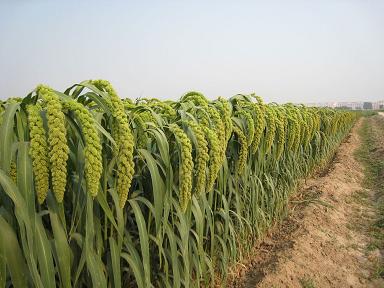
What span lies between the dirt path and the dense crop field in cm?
78

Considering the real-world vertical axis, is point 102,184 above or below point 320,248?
above

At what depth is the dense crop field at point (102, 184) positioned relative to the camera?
1.13m

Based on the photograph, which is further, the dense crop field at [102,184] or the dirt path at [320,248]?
the dirt path at [320,248]

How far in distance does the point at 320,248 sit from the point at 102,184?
10.7 ft

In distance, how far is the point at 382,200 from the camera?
6.17 metres

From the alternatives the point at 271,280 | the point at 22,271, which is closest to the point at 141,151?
the point at 22,271

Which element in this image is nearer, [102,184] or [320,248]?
[102,184]

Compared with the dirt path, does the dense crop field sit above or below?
above

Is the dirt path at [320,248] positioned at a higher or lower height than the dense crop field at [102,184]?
lower

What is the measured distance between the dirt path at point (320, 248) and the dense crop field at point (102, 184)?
776 mm

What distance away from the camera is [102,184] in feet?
4.85

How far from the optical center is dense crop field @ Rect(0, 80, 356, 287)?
1.13m

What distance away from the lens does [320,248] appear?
3.95 meters

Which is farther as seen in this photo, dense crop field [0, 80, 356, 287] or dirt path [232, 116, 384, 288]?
dirt path [232, 116, 384, 288]
